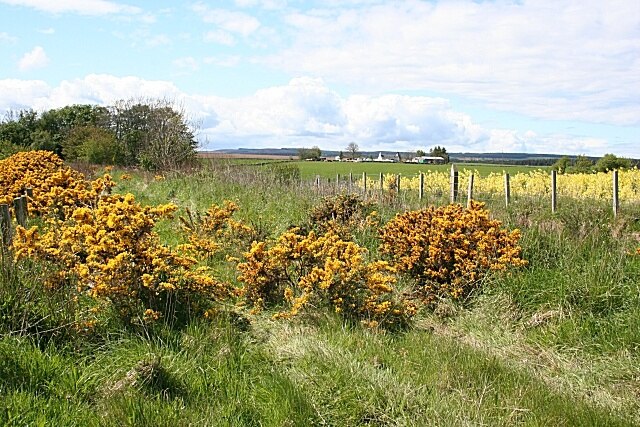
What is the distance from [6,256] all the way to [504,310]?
16.0 feet

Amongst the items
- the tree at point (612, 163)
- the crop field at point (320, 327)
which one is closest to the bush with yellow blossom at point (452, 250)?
the crop field at point (320, 327)

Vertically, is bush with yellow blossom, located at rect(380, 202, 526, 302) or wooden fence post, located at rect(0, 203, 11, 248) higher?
wooden fence post, located at rect(0, 203, 11, 248)

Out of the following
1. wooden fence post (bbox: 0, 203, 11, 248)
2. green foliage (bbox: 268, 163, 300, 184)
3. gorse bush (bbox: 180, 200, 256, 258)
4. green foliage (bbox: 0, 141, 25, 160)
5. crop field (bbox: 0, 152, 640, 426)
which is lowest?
crop field (bbox: 0, 152, 640, 426)

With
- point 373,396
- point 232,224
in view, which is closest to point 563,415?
point 373,396

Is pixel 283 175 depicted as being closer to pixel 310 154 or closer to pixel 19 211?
pixel 19 211

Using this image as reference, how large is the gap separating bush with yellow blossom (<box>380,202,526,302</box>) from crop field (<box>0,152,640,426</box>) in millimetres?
26

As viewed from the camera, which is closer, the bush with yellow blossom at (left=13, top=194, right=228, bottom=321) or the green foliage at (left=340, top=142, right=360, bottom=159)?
the bush with yellow blossom at (left=13, top=194, right=228, bottom=321)

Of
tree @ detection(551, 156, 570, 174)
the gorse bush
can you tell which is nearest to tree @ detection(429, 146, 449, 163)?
tree @ detection(551, 156, 570, 174)

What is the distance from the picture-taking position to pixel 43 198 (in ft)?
26.0

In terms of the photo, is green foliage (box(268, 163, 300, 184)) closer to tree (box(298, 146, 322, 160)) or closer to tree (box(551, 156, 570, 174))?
tree (box(551, 156, 570, 174))

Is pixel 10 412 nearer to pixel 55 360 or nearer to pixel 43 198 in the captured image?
pixel 55 360

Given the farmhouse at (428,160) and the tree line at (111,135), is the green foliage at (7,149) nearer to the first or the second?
the tree line at (111,135)

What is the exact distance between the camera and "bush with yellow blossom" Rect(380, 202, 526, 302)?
683 centimetres

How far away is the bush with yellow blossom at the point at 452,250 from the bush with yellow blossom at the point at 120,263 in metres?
2.61
